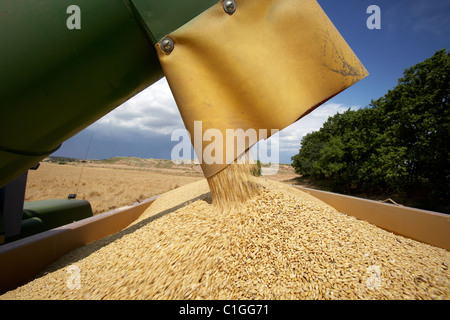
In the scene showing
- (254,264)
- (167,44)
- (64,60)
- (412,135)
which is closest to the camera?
(64,60)

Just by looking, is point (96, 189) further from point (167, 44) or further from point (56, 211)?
point (167, 44)

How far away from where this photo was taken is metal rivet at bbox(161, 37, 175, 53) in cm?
104

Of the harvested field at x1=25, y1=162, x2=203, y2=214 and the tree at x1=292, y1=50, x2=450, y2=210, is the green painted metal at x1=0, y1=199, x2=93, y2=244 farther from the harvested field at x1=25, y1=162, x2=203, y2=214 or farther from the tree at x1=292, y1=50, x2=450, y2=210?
the tree at x1=292, y1=50, x2=450, y2=210

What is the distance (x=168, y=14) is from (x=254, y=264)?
1.40 metres

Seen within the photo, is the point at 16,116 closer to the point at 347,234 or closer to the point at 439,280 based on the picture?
the point at 347,234

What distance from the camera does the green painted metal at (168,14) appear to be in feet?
3.29

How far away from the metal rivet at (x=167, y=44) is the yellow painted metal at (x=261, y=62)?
0.05 feet

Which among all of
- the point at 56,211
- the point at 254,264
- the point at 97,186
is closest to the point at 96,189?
the point at 97,186

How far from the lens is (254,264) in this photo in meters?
1.23

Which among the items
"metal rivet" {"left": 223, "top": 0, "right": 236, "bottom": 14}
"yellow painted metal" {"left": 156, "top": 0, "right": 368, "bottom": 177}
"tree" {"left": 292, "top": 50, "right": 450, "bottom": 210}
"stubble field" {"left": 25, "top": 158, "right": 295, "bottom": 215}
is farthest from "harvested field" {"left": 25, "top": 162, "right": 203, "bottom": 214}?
"tree" {"left": 292, "top": 50, "right": 450, "bottom": 210}

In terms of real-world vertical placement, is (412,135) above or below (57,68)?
above

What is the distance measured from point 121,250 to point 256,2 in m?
1.77

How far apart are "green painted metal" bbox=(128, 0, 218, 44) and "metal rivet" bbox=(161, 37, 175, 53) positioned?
2 cm
